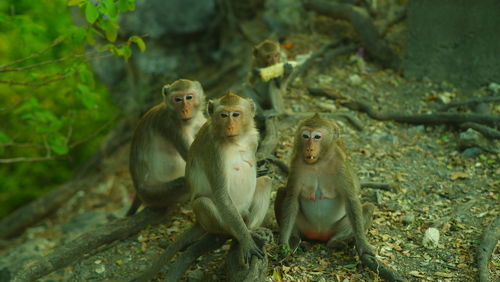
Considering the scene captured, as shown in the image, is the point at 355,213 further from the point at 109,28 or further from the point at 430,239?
the point at 109,28

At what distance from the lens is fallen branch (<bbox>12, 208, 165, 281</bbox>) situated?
15.8 ft

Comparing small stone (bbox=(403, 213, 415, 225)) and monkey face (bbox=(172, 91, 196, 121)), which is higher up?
monkey face (bbox=(172, 91, 196, 121))

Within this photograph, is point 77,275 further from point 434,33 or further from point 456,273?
point 434,33

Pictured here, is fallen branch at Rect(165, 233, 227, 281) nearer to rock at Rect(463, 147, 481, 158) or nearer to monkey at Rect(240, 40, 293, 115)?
monkey at Rect(240, 40, 293, 115)

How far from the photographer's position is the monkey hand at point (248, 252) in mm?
3969

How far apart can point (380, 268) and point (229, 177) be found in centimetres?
130

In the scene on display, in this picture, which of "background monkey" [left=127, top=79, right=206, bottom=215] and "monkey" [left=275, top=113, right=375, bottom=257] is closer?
"monkey" [left=275, top=113, right=375, bottom=257]

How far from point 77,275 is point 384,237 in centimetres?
286

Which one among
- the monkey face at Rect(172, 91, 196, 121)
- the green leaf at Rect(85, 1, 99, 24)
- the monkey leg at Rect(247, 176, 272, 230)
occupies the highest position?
the green leaf at Rect(85, 1, 99, 24)

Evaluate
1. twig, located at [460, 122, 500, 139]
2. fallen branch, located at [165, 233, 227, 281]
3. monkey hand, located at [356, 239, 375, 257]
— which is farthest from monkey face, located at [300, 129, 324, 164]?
twig, located at [460, 122, 500, 139]

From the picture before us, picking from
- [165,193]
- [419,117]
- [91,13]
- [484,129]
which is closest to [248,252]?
[165,193]

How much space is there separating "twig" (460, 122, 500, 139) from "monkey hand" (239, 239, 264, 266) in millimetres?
3597

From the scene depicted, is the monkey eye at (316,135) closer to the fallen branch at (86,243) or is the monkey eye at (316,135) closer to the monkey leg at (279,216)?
the monkey leg at (279,216)

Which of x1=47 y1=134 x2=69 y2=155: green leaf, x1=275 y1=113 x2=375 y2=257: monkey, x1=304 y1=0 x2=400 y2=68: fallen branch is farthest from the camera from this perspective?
x1=304 y1=0 x2=400 y2=68: fallen branch
